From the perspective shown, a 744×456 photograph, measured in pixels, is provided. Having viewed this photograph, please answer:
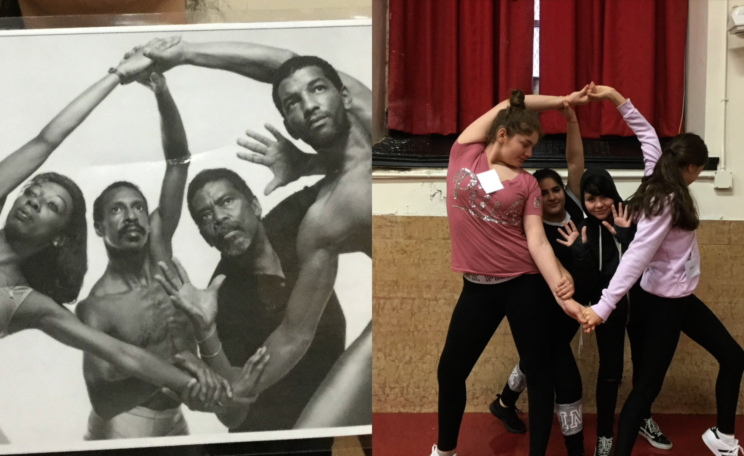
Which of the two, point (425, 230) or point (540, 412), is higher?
point (425, 230)

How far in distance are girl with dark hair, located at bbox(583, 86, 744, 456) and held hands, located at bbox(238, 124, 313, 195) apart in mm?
1093

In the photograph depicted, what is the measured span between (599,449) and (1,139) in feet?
7.08

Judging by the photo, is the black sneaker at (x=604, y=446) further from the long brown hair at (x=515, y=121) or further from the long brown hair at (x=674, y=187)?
the long brown hair at (x=515, y=121)

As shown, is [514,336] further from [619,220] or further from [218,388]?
[218,388]

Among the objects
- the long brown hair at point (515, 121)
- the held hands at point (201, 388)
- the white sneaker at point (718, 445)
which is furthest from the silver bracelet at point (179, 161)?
the white sneaker at point (718, 445)

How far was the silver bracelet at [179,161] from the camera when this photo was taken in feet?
4.67

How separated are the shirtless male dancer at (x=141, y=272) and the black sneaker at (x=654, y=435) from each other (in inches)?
72.0

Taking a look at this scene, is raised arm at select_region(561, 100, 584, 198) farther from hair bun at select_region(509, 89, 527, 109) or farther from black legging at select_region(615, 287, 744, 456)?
black legging at select_region(615, 287, 744, 456)

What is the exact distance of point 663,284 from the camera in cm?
191

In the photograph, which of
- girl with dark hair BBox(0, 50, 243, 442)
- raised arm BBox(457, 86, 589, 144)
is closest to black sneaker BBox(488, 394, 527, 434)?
raised arm BBox(457, 86, 589, 144)

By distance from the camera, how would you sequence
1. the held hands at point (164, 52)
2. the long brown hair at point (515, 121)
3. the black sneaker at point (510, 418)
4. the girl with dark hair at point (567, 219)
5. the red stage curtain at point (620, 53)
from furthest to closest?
1. the red stage curtain at point (620, 53)
2. the black sneaker at point (510, 418)
3. the girl with dark hair at point (567, 219)
4. the long brown hair at point (515, 121)
5. the held hands at point (164, 52)

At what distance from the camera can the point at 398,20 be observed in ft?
9.04

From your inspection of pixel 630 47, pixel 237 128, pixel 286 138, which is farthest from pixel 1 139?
A: pixel 630 47

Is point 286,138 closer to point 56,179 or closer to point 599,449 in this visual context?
point 56,179
